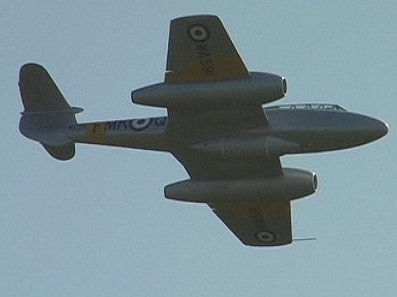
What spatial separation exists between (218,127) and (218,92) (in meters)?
2.10

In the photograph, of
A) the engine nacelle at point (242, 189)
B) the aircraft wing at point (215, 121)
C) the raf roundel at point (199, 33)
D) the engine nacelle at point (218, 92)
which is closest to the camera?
the raf roundel at point (199, 33)

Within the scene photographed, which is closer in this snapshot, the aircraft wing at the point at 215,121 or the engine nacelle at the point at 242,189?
the aircraft wing at the point at 215,121

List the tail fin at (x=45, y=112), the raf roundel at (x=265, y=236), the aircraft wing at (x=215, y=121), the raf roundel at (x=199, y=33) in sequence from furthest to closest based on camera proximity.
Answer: the raf roundel at (x=265, y=236), the tail fin at (x=45, y=112), the aircraft wing at (x=215, y=121), the raf roundel at (x=199, y=33)

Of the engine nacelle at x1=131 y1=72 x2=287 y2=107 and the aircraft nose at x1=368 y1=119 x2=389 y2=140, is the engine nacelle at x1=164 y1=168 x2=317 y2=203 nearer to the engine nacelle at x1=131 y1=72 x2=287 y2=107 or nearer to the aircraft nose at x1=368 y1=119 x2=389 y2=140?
the aircraft nose at x1=368 y1=119 x2=389 y2=140

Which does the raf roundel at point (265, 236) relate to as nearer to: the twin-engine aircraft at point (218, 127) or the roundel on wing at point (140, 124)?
the twin-engine aircraft at point (218, 127)

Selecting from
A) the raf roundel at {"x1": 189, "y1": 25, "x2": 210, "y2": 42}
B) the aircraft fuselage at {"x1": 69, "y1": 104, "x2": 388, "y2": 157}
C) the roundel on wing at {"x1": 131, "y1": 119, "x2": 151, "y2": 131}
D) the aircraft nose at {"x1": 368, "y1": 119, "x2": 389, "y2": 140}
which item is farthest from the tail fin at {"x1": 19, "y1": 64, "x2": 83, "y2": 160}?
the aircraft nose at {"x1": 368, "y1": 119, "x2": 389, "y2": 140}

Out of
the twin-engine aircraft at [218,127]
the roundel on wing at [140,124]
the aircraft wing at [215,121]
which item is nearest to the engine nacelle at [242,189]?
the twin-engine aircraft at [218,127]

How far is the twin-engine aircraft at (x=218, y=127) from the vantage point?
35.4 metres

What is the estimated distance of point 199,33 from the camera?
3459 centimetres

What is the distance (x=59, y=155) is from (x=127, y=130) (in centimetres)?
356

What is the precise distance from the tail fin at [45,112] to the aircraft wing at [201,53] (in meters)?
6.60

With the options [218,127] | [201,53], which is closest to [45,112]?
[218,127]

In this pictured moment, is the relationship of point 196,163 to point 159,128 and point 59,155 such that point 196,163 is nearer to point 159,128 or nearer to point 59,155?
point 159,128

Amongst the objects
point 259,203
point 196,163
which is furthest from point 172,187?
point 259,203
